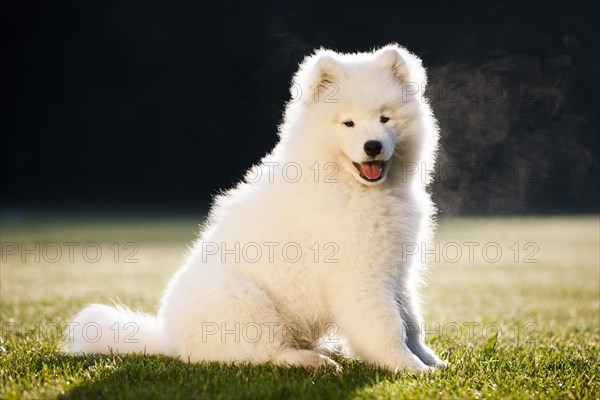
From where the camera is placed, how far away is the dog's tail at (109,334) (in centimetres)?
398

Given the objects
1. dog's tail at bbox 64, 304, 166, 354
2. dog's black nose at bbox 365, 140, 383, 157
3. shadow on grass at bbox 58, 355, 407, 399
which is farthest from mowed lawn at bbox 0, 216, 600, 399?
dog's black nose at bbox 365, 140, 383, 157

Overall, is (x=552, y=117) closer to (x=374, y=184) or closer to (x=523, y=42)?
(x=523, y=42)

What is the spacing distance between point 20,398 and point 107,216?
18128mm

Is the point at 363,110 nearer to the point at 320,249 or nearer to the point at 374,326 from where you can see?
the point at 320,249

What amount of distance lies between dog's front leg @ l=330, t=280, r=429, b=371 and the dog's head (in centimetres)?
64

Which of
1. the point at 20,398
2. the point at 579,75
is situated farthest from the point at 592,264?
the point at 20,398

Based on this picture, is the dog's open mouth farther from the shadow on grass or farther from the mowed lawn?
the shadow on grass

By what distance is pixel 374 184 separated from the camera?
3.74 meters

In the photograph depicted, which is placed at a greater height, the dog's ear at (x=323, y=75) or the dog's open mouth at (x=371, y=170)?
the dog's ear at (x=323, y=75)

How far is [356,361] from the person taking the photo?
374 cm

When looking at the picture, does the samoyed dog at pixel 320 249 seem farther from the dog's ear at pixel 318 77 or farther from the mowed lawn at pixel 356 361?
the mowed lawn at pixel 356 361

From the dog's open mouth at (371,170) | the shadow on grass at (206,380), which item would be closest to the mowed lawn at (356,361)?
the shadow on grass at (206,380)

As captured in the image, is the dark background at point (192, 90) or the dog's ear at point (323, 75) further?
the dark background at point (192, 90)

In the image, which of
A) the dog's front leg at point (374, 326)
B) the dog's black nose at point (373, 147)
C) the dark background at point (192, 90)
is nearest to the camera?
the dog's front leg at point (374, 326)
